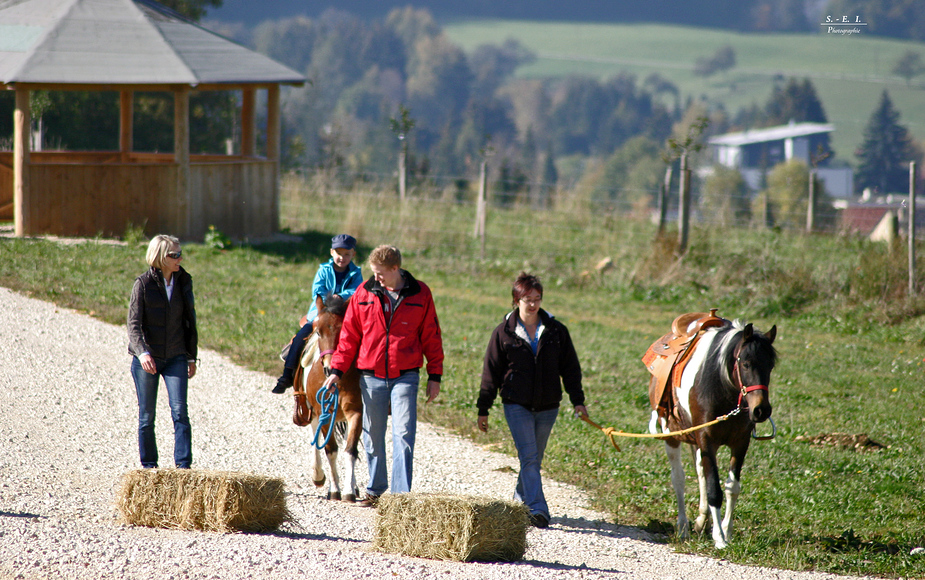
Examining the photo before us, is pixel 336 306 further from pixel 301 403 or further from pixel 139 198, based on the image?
pixel 139 198

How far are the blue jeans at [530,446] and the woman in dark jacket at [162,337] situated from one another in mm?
2357

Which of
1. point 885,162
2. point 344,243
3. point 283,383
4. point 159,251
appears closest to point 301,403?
point 283,383

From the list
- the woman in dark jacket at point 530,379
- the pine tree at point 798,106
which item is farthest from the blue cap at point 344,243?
the pine tree at point 798,106

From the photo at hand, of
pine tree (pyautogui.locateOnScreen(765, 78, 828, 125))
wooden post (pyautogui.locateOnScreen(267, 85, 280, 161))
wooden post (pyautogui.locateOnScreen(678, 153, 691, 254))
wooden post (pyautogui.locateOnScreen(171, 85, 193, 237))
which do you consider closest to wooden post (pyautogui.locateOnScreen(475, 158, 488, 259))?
wooden post (pyautogui.locateOnScreen(678, 153, 691, 254))

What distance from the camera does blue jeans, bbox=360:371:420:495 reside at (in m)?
6.50

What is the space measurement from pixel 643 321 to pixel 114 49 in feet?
35.0

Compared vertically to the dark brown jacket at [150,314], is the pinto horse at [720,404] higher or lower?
lower

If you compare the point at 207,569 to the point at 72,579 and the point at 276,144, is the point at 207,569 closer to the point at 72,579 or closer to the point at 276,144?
the point at 72,579

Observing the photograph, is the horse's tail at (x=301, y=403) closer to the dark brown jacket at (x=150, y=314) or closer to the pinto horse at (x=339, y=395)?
the pinto horse at (x=339, y=395)

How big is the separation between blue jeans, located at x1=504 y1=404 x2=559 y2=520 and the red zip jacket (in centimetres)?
64

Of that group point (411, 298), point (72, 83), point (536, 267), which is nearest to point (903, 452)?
point (411, 298)

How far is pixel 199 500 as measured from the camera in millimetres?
5824

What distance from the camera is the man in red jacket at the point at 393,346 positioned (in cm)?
647

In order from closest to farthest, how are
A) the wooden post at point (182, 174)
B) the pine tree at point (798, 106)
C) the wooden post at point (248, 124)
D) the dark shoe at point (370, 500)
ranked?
1. the dark shoe at point (370, 500)
2. the wooden post at point (182, 174)
3. the wooden post at point (248, 124)
4. the pine tree at point (798, 106)
